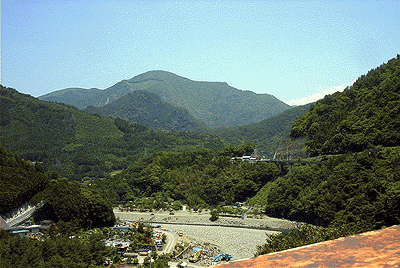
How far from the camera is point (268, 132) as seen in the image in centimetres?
16275

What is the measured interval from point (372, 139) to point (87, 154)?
3048 inches

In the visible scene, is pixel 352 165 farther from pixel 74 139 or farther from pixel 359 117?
pixel 74 139

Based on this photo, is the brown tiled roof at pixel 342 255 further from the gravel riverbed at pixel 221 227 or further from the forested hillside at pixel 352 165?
the gravel riverbed at pixel 221 227

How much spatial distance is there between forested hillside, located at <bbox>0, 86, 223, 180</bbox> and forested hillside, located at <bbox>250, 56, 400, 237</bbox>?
5246 cm

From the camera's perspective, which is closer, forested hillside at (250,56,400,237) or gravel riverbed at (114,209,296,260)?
forested hillside at (250,56,400,237)

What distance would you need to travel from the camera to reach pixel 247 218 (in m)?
48.6

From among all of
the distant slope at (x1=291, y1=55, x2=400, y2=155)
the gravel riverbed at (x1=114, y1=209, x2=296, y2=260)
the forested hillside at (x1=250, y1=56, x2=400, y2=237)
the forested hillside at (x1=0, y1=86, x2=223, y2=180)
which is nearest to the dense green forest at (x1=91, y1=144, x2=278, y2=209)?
the forested hillside at (x1=250, y1=56, x2=400, y2=237)

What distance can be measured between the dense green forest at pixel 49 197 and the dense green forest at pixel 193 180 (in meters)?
17.7

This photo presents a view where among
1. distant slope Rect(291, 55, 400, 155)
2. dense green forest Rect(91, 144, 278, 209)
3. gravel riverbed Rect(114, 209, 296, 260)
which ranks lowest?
gravel riverbed Rect(114, 209, 296, 260)

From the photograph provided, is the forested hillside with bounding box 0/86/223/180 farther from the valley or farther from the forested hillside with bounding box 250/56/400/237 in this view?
the forested hillside with bounding box 250/56/400/237

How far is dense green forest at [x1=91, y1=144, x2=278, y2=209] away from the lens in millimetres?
59688

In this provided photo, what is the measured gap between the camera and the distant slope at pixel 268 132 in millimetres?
148475

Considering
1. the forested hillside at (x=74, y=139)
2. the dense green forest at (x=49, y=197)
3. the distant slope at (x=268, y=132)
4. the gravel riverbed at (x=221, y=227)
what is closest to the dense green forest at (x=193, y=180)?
the gravel riverbed at (x=221, y=227)

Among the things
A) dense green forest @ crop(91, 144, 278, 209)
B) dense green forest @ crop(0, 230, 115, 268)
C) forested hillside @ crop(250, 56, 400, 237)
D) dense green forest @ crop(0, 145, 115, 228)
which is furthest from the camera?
dense green forest @ crop(91, 144, 278, 209)
